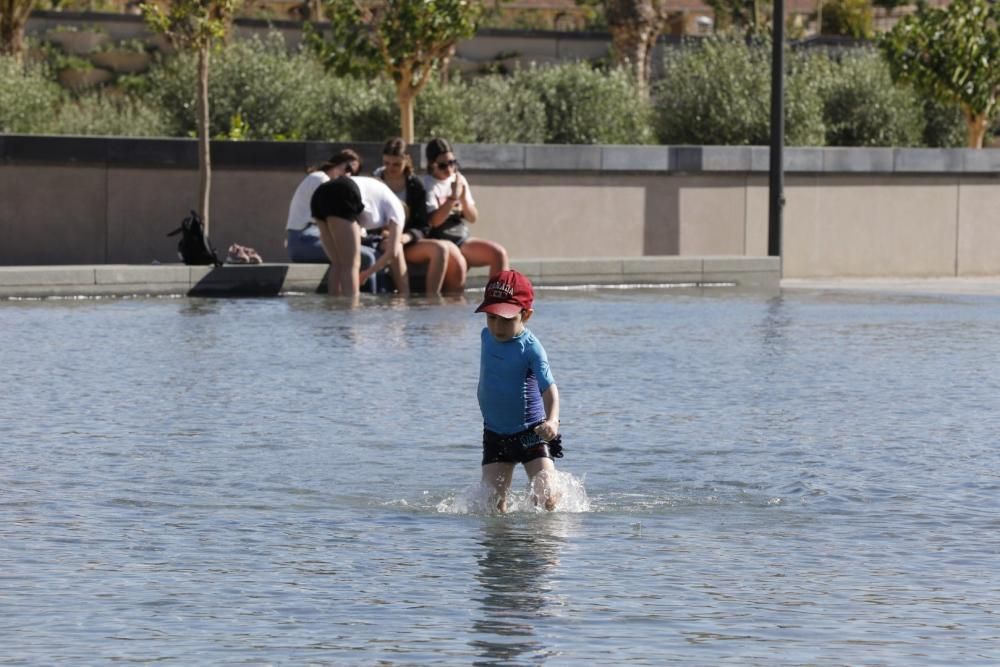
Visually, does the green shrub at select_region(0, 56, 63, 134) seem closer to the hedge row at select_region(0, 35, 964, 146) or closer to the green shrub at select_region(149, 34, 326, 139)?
the hedge row at select_region(0, 35, 964, 146)

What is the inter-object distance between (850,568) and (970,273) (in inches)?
827

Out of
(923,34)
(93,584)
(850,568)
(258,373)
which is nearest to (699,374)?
(258,373)

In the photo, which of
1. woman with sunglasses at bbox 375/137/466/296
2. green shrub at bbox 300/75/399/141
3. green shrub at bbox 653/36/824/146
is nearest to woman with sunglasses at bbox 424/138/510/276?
woman with sunglasses at bbox 375/137/466/296

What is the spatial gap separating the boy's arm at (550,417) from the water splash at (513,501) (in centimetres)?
30

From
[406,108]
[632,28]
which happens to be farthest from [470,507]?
[632,28]

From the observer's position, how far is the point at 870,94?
99.3ft

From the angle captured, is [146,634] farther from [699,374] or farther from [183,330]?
[183,330]

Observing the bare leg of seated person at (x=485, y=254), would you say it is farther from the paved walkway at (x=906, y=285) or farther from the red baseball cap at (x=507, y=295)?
the red baseball cap at (x=507, y=295)

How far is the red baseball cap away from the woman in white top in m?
10.7

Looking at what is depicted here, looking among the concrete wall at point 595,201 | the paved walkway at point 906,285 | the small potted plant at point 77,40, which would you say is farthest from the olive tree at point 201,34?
the small potted plant at point 77,40

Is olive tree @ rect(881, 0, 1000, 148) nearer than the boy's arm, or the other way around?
the boy's arm

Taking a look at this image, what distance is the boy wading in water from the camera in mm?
8211

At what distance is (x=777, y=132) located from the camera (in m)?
23.4

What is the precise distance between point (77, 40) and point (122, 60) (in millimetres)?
1722
